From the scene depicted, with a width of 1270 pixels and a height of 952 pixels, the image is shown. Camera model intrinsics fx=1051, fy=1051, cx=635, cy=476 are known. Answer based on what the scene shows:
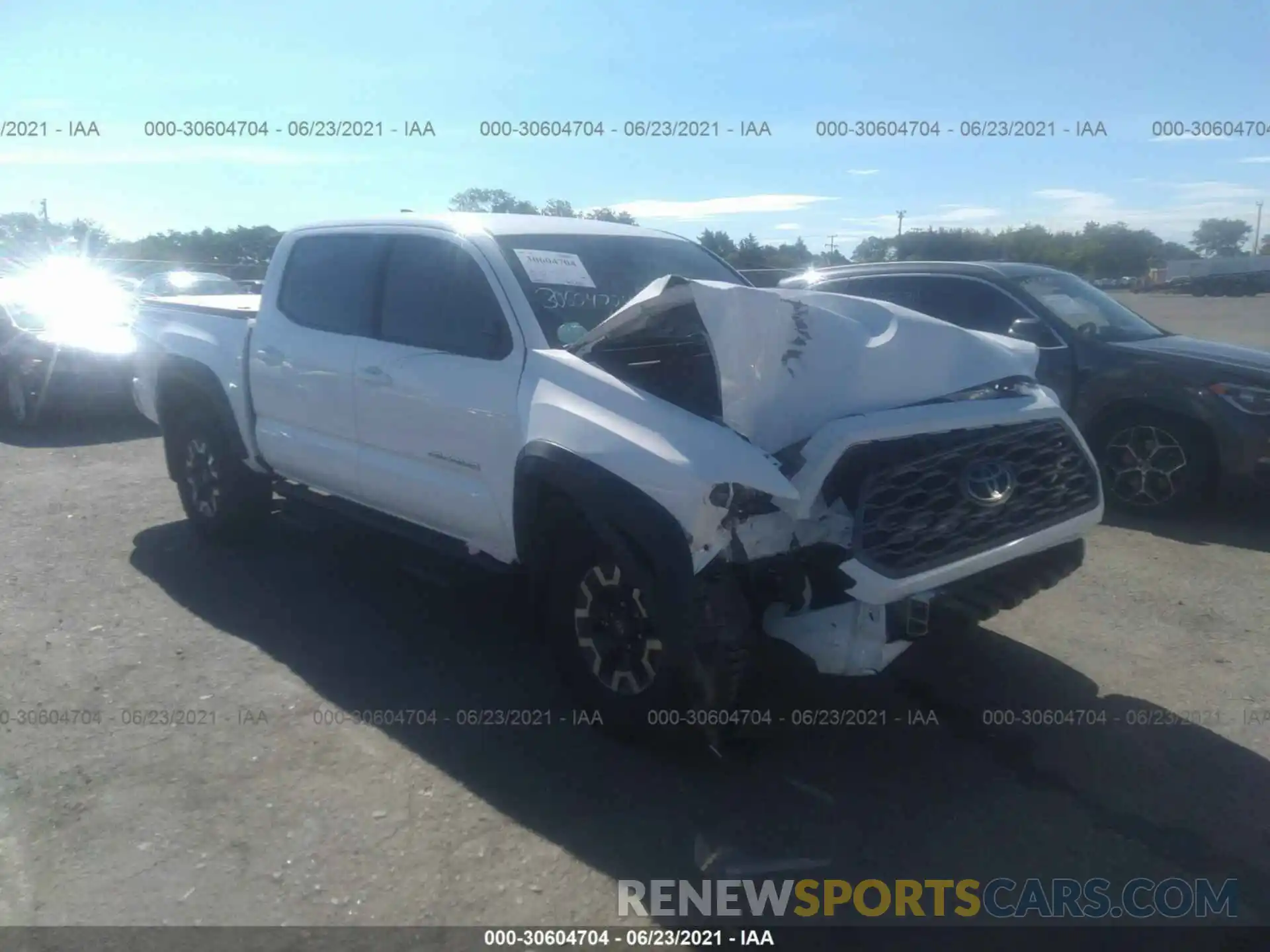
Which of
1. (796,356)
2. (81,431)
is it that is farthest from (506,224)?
(81,431)

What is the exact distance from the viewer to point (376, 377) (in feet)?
16.5

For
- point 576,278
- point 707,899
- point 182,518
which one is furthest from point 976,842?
point 182,518

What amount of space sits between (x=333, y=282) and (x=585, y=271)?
154 centimetres

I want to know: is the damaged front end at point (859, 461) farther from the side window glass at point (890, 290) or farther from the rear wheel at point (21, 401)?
the rear wheel at point (21, 401)

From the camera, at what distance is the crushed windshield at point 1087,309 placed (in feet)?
25.2

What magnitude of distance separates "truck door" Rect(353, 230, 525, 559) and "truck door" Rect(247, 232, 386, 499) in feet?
0.51

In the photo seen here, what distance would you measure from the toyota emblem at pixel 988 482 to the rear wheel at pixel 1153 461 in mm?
3853

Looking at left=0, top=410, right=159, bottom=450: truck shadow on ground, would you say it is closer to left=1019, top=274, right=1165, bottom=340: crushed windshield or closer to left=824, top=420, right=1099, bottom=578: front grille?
left=1019, top=274, right=1165, bottom=340: crushed windshield

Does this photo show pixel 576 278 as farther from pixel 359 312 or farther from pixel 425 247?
pixel 359 312

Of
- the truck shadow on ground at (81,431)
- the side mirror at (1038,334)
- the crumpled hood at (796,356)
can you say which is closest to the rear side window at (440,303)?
the crumpled hood at (796,356)

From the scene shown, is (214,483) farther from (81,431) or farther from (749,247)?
(749,247)

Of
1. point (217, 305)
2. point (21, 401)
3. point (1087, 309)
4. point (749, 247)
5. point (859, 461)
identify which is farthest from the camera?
point (749, 247)

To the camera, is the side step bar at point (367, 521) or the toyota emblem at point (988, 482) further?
the side step bar at point (367, 521)

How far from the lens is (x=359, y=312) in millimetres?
5340
